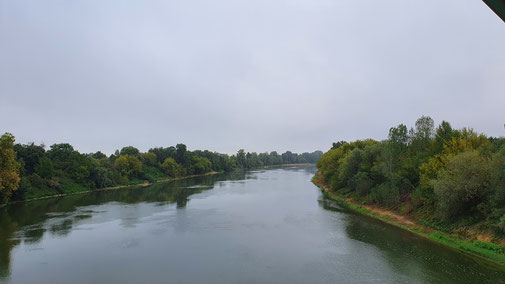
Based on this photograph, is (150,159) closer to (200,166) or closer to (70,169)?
(200,166)

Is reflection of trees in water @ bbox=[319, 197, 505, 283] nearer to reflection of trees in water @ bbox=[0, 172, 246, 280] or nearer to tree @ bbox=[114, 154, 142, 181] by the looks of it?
reflection of trees in water @ bbox=[0, 172, 246, 280]

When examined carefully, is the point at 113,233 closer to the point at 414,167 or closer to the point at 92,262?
the point at 92,262

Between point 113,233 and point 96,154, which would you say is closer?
point 113,233

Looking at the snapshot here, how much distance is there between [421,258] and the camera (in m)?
20.8

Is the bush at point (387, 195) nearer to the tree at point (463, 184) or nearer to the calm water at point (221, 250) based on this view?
the calm water at point (221, 250)

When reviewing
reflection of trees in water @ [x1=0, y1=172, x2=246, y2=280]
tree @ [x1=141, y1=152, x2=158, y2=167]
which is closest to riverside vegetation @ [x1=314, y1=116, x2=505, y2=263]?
reflection of trees in water @ [x1=0, y1=172, x2=246, y2=280]

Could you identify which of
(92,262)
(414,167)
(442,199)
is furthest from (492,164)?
(92,262)

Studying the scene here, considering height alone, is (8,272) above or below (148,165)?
below

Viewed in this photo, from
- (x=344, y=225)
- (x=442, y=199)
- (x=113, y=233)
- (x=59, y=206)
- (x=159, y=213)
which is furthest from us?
(x=59, y=206)

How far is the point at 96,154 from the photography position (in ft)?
352

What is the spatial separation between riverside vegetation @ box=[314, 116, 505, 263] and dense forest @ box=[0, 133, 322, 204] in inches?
1993

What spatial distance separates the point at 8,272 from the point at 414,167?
37.9 metres

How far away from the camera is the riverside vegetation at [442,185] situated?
2181 centimetres

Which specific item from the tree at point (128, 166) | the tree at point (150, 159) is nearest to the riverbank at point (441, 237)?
the tree at point (128, 166)
